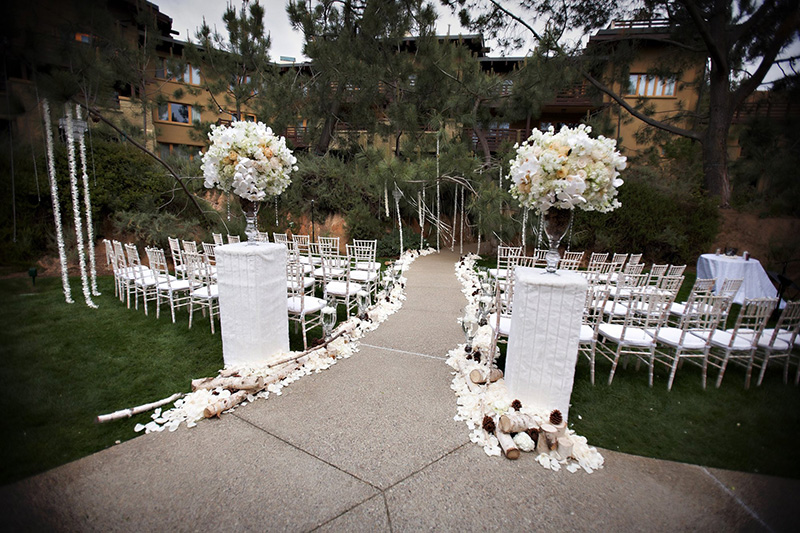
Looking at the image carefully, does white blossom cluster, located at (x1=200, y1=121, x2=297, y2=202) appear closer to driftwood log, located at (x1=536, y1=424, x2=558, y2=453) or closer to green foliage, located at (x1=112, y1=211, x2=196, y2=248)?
driftwood log, located at (x1=536, y1=424, x2=558, y2=453)

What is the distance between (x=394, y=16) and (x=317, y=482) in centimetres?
1083

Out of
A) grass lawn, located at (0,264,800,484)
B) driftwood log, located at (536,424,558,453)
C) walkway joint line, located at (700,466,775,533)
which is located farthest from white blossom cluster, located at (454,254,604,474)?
walkway joint line, located at (700,466,775,533)

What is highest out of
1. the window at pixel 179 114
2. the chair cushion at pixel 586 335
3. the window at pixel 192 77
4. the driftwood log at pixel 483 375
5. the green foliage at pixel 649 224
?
the window at pixel 179 114

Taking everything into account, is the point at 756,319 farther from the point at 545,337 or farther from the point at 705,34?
the point at 705,34

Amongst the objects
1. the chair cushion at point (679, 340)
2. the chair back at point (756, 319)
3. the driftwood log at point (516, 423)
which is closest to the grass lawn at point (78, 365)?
the driftwood log at point (516, 423)

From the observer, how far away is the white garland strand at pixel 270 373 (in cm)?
246

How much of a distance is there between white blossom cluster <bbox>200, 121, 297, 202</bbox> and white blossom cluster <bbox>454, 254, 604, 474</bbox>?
2.53 m

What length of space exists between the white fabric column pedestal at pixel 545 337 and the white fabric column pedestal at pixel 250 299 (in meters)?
2.18

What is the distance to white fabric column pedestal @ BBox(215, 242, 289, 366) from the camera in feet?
9.77

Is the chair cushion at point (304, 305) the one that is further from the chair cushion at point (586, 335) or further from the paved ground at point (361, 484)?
the chair cushion at point (586, 335)

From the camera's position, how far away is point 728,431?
4.38 feet

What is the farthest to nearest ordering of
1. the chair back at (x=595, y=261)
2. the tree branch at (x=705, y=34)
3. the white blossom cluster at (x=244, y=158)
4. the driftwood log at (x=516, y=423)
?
1. the chair back at (x=595, y=261)
2. the white blossom cluster at (x=244, y=158)
3. the driftwood log at (x=516, y=423)
4. the tree branch at (x=705, y=34)

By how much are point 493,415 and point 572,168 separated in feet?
6.25

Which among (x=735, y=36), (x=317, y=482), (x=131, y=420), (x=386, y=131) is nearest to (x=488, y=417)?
(x=317, y=482)
